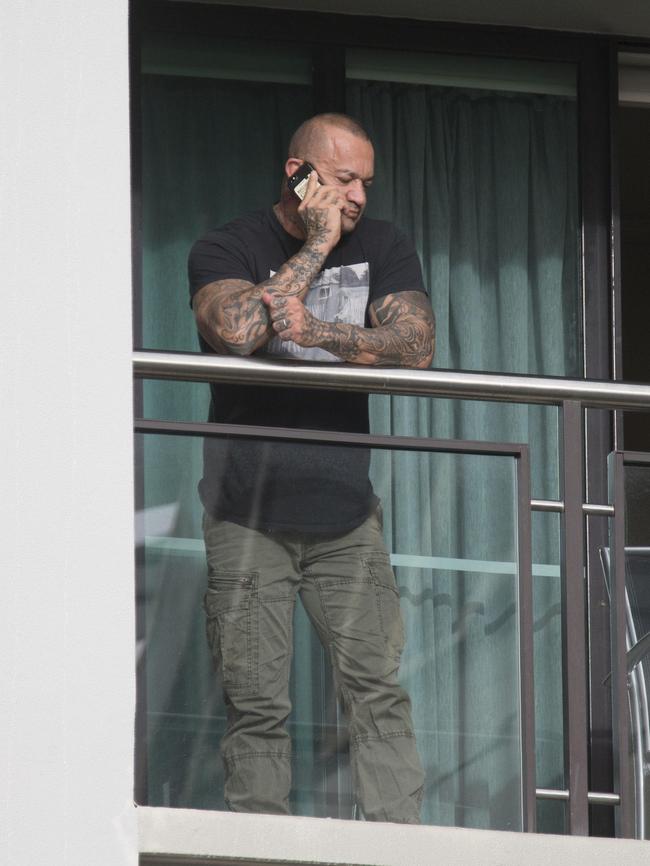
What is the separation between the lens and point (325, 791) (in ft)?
12.3

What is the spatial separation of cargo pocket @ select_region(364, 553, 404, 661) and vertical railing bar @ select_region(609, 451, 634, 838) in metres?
0.53

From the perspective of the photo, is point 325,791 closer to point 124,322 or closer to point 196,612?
point 196,612

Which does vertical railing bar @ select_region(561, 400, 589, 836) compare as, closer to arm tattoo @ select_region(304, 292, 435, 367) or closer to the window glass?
the window glass

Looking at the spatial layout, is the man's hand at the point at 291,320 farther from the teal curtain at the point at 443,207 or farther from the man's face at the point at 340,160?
the teal curtain at the point at 443,207

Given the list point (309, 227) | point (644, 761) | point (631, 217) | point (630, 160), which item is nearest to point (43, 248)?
point (309, 227)

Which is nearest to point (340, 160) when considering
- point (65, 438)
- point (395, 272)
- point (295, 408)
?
point (395, 272)

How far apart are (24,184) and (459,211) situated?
2.96 m

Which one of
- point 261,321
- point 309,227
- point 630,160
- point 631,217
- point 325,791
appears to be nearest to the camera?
point 325,791

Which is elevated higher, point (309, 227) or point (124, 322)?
point (309, 227)

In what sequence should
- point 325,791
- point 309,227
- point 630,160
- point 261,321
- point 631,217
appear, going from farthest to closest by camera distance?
point 631,217 → point 630,160 → point 309,227 → point 261,321 → point 325,791

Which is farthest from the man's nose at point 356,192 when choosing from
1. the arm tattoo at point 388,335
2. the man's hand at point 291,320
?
the man's hand at point 291,320

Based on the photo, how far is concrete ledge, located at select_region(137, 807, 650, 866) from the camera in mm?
3607

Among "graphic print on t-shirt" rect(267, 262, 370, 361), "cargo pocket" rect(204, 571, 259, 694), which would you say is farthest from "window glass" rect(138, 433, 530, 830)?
"graphic print on t-shirt" rect(267, 262, 370, 361)

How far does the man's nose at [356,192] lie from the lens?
4453mm
